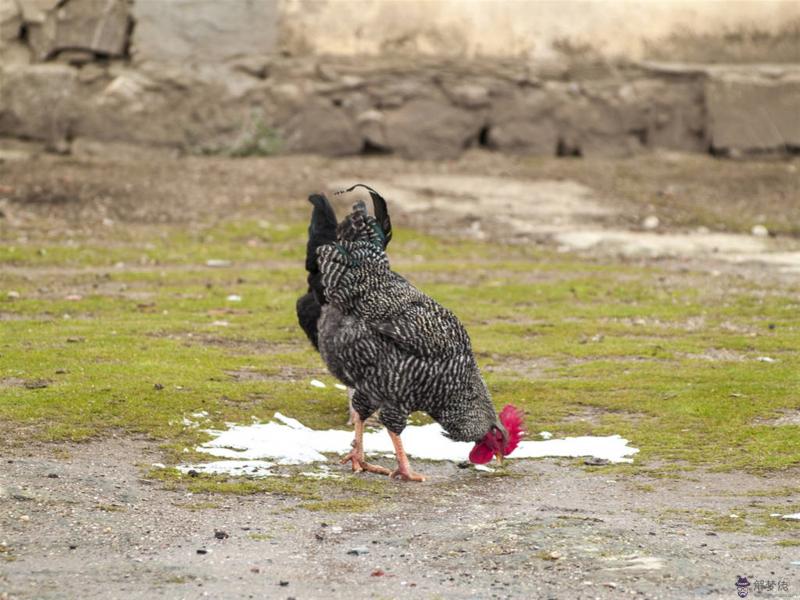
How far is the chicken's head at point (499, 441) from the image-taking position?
9617 millimetres

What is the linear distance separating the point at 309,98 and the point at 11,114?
19.3 ft

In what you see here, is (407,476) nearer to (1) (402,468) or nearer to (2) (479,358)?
(1) (402,468)

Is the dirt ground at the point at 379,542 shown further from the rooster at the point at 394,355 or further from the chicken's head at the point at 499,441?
the rooster at the point at 394,355

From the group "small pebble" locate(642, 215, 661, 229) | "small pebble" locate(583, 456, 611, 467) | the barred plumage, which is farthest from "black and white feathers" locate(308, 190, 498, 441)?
"small pebble" locate(642, 215, 661, 229)

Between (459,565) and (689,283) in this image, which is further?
(689,283)

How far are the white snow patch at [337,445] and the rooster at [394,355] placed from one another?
497mm

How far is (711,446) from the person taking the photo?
10469mm

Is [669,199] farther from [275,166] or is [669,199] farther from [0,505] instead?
[0,505]

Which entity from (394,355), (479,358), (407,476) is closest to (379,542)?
(407,476)

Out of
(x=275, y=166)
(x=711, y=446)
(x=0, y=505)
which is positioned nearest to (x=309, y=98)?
(x=275, y=166)

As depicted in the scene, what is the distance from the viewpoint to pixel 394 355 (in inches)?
375

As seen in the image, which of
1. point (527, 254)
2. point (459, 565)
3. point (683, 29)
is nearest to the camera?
point (459, 565)

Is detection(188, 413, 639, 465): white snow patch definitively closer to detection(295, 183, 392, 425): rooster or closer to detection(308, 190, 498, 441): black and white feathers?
detection(295, 183, 392, 425): rooster

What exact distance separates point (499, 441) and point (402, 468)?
30.3 inches
